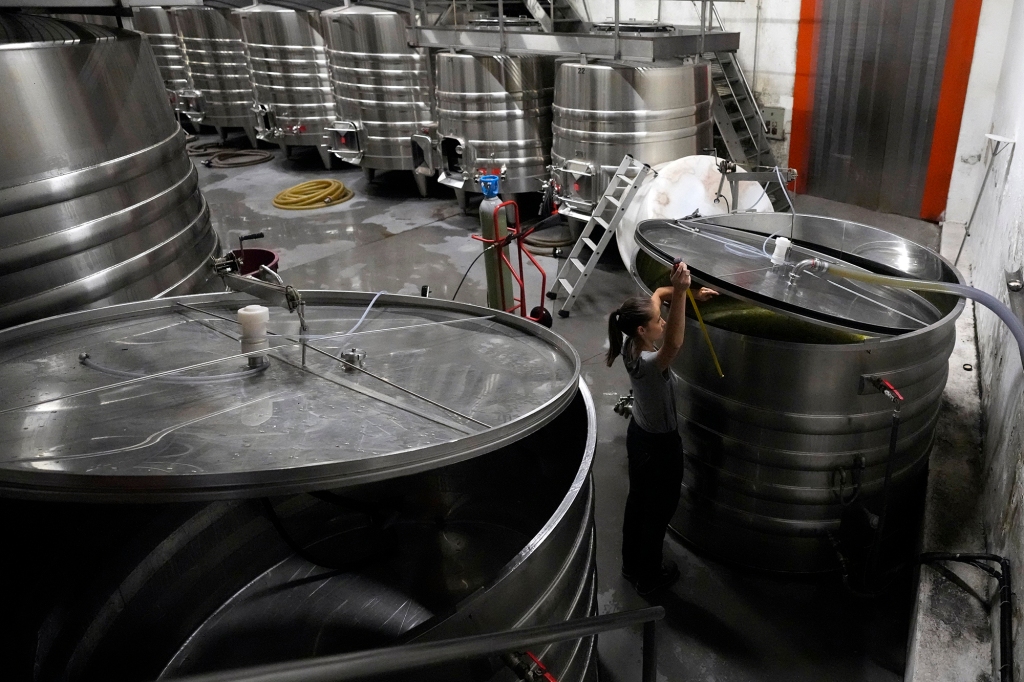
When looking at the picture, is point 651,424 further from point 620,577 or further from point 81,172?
point 81,172

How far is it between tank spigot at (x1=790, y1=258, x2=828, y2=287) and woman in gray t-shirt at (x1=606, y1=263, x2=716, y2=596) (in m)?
0.34

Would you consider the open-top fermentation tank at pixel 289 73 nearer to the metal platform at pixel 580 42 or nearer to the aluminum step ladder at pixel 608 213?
the metal platform at pixel 580 42

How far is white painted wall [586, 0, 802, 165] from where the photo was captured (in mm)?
7676

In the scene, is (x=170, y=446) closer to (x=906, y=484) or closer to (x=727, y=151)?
(x=906, y=484)

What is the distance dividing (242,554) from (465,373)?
4.94 ft

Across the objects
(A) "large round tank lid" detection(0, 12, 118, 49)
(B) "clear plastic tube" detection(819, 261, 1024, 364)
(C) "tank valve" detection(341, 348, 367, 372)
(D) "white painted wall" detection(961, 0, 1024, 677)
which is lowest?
(D) "white painted wall" detection(961, 0, 1024, 677)

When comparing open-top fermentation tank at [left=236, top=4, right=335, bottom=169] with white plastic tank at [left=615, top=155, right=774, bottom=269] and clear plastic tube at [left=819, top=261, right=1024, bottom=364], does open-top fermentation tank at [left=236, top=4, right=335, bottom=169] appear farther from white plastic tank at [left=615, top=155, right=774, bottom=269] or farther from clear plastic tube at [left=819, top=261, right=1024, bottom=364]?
clear plastic tube at [left=819, top=261, right=1024, bottom=364]

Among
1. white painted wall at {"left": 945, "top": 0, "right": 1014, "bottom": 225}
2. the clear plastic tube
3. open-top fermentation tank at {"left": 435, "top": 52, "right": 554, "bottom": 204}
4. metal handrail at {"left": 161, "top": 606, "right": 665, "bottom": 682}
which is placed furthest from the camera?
open-top fermentation tank at {"left": 435, "top": 52, "right": 554, "bottom": 204}

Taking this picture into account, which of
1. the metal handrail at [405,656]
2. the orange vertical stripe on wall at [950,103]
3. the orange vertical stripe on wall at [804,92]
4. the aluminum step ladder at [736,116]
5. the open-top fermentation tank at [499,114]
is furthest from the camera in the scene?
the aluminum step ladder at [736,116]

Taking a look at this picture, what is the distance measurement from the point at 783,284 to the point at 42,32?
3001 mm

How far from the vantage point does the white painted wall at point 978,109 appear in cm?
634

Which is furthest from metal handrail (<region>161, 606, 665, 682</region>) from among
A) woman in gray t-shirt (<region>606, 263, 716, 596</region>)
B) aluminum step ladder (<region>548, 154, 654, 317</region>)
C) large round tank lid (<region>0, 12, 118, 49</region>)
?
aluminum step ladder (<region>548, 154, 654, 317</region>)

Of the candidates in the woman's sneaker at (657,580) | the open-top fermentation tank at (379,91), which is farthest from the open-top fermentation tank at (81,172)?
the open-top fermentation tank at (379,91)

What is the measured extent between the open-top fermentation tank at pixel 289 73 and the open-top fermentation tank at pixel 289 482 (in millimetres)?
7930
